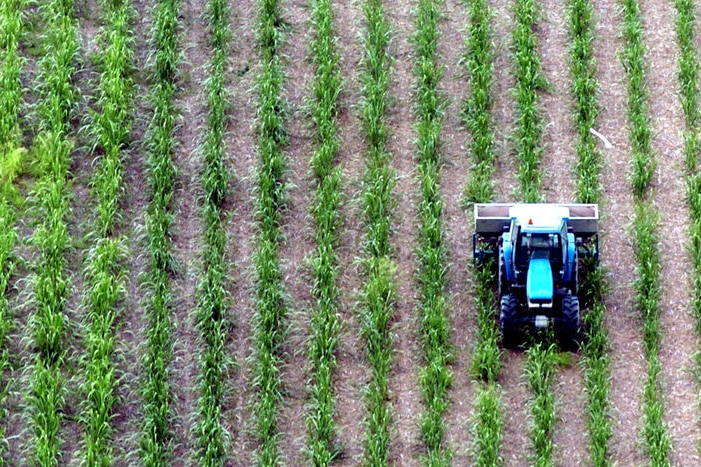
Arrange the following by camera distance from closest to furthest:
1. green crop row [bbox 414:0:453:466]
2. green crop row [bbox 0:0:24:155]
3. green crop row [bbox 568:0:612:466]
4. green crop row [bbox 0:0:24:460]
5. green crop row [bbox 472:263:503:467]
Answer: green crop row [bbox 472:263:503:467]
green crop row [bbox 568:0:612:466]
green crop row [bbox 414:0:453:466]
green crop row [bbox 0:0:24:460]
green crop row [bbox 0:0:24:155]

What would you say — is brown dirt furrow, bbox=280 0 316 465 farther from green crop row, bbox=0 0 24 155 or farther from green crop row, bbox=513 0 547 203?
green crop row, bbox=0 0 24 155

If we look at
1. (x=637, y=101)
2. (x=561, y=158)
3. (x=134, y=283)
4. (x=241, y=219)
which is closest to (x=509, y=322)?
(x=561, y=158)

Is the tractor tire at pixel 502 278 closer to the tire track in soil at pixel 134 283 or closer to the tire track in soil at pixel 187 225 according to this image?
the tire track in soil at pixel 187 225

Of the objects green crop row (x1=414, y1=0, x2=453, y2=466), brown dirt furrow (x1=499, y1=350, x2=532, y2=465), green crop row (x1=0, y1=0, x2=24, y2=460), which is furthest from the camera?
green crop row (x1=0, y1=0, x2=24, y2=460)

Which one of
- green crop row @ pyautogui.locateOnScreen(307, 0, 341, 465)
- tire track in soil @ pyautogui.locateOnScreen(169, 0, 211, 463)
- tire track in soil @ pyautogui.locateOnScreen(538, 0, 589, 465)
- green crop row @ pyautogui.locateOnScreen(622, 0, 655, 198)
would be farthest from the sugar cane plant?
tire track in soil @ pyautogui.locateOnScreen(169, 0, 211, 463)

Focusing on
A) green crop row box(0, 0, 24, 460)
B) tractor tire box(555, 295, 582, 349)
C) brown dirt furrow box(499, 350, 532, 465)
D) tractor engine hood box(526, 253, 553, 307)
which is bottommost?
brown dirt furrow box(499, 350, 532, 465)

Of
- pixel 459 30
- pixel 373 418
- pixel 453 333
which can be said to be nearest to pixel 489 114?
pixel 459 30
